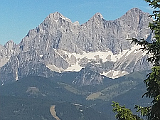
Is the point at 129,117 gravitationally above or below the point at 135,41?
below

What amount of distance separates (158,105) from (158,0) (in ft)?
19.4

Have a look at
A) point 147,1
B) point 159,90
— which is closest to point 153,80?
point 159,90

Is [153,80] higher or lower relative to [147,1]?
lower

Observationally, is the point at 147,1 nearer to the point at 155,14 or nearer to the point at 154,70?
the point at 155,14

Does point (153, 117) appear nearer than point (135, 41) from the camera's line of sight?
Yes

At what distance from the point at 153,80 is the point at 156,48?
188cm

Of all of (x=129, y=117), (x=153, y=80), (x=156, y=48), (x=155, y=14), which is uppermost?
(x=155, y=14)

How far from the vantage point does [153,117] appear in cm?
2598

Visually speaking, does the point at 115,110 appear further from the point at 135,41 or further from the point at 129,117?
the point at 135,41

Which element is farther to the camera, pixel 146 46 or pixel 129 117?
pixel 146 46

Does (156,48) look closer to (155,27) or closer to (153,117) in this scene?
(155,27)

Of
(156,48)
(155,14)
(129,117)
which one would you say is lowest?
(129,117)

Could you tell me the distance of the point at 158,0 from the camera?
1070 inches

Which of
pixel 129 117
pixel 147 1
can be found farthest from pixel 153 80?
pixel 147 1
